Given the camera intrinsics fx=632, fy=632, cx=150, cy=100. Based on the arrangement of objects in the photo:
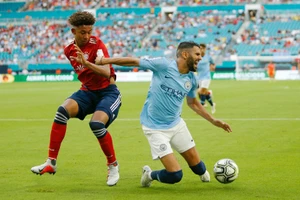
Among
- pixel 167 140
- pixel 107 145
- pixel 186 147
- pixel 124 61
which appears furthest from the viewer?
pixel 107 145

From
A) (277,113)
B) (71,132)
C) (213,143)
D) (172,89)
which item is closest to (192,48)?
(172,89)

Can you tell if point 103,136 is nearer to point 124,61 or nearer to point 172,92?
point 172,92

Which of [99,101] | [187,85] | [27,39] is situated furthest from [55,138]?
[27,39]

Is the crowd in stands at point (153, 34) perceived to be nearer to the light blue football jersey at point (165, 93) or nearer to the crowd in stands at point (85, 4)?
the crowd in stands at point (85, 4)

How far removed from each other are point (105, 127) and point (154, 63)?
134 cm

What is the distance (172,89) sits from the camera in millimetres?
8438

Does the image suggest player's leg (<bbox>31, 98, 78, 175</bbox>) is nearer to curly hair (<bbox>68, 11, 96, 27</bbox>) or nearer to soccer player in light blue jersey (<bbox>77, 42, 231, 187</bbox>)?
soccer player in light blue jersey (<bbox>77, 42, 231, 187</bbox>)

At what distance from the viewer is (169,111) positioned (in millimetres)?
8523

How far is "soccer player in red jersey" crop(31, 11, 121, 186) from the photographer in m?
8.87

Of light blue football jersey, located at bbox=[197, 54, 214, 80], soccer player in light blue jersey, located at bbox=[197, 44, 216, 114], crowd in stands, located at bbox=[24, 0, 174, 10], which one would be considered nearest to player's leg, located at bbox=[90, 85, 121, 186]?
soccer player in light blue jersey, located at bbox=[197, 44, 216, 114]

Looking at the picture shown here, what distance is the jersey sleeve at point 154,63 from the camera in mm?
8180

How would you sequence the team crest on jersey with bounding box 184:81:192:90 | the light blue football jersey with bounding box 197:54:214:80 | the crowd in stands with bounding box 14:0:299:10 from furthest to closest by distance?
the crowd in stands with bounding box 14:0:299:10 → the light blue football jersey with bounding box 197:54:214:80 → the team crest on jersey with bounding box 184:81:192:90

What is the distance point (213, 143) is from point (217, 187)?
5003 mm

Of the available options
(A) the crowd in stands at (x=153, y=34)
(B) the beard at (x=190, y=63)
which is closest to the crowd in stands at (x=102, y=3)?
(A) the crowd in stands at (x=153, y=34)
